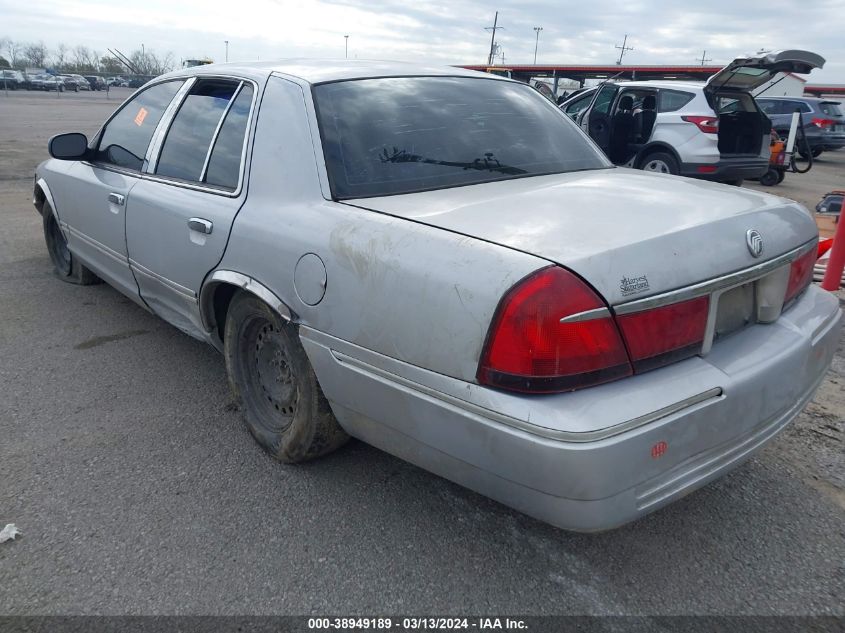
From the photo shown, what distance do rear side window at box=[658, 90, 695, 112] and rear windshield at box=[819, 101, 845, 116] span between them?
1365 cm

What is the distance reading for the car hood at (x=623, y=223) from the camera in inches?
74.0

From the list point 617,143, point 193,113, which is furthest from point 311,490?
point 617,143

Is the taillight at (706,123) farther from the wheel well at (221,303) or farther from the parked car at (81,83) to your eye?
the parked car at (81,83)

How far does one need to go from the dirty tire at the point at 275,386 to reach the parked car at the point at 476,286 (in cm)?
1

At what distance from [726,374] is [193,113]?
2.72 meters

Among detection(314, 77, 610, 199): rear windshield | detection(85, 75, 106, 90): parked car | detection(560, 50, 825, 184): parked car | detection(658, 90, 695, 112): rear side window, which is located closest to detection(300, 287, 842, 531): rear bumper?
detection(314, 77, 610, 199): rear windshield

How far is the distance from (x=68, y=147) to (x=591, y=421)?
3637 mm

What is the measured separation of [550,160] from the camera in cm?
303

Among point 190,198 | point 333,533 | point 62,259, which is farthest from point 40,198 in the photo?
point 333,533

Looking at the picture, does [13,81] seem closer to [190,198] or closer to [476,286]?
[190,198]

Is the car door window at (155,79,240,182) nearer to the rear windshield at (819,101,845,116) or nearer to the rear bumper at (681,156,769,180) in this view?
the rear bumper at (681,156,769,180)

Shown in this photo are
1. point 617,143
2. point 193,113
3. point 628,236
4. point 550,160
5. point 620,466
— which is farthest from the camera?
point 617,143

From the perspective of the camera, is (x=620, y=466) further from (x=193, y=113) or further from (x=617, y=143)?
(x=617, y=143)

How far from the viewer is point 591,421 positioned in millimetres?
1776
